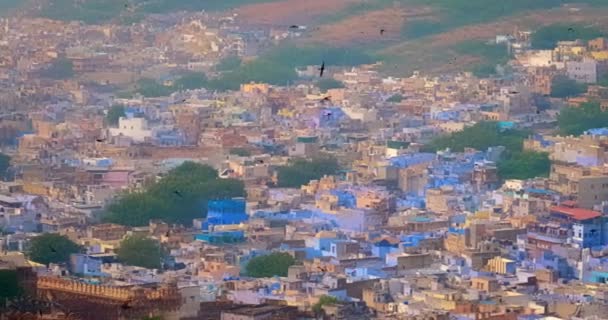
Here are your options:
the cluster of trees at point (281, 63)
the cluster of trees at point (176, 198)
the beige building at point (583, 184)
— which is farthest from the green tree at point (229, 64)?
the beige building at point (583, 184)

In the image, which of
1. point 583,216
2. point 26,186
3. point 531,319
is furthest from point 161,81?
point 531,319

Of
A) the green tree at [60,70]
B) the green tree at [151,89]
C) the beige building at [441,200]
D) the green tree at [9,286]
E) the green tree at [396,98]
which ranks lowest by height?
the beige building at [441,200]

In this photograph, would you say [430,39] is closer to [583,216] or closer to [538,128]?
[538,128]

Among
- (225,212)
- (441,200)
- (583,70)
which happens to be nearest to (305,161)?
(441,200)

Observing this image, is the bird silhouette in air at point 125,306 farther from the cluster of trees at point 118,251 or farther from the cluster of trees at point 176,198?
the cluster of trees at point 176,198

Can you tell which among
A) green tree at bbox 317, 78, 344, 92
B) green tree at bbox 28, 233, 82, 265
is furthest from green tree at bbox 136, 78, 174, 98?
green tree at bbox 28, 233, 82, 265

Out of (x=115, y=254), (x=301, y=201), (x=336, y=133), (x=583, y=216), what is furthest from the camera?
(x=336, y=133)
